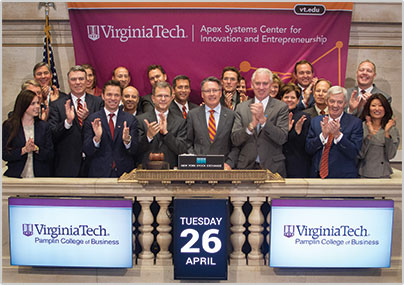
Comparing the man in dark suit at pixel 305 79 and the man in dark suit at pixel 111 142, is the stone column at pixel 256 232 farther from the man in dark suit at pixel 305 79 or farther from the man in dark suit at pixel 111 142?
the man in dark suit at pixel 305 79

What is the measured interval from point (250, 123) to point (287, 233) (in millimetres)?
1194

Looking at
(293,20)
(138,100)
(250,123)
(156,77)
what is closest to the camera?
(250,123)

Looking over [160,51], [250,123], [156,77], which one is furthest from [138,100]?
[250,123]

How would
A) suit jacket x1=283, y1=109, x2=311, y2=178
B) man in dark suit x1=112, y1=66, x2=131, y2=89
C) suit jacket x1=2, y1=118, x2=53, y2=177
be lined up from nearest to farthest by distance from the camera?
suit jacket x1=2, y1=118, x2=53, y2=177, suit jacket x1=283, y1=109, x2=311, y2=178, man in dark suit x1=112, y1=66, x2=131, y2=89

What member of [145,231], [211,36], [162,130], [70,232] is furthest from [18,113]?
[211,36]

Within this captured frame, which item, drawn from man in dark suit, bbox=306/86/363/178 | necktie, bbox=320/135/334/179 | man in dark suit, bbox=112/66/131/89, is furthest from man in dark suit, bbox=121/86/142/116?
necktie, bbox=320/135/334/179

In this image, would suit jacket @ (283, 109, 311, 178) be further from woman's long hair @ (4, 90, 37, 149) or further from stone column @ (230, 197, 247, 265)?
woman's long hair @ (4, 90, 37, 149)

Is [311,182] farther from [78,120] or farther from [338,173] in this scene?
[78,120]

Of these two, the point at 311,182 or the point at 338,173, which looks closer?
the point at 311,182

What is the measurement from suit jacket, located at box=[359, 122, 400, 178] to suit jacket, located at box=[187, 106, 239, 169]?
139cm

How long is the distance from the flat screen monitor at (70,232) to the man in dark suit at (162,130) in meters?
0.94

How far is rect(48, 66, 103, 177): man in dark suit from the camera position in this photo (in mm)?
5367

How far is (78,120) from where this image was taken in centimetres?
541

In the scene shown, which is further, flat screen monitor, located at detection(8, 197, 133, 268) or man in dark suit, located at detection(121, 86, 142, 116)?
man in dark suit, located at detection(121, 86, 142, 116)
